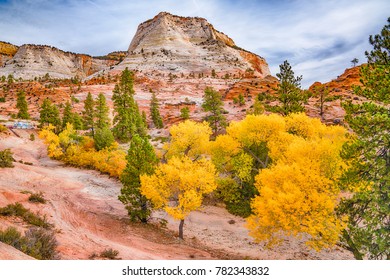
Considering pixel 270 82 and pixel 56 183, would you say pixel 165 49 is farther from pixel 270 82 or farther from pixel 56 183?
pixel 56 183

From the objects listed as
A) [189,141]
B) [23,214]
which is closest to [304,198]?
[189,141]

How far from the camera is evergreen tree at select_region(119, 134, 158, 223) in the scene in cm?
2183

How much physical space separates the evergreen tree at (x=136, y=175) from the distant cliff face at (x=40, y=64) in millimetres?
136072

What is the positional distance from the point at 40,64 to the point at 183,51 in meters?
81.1

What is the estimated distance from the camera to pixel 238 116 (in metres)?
60.8

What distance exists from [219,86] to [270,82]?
731 inches

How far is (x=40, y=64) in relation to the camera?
468 feet

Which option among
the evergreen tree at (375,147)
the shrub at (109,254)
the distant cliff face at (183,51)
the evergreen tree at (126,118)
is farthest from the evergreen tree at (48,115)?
the distant cliff face at (183,51)

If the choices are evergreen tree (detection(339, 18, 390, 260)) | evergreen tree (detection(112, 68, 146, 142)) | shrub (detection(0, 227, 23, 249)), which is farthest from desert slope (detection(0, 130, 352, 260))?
evergreen tree (detection(112, 68, 146, 142))

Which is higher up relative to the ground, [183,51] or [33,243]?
[183,51]

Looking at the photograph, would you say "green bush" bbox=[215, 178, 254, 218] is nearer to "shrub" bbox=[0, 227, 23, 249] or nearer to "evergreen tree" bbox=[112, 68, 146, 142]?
"shrub" bbox=[0, 227, 23, 249]

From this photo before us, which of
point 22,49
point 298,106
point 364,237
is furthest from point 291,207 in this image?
point 22,49

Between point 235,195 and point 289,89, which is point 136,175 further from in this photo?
point 289,89

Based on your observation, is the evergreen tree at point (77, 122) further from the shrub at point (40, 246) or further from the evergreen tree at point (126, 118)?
the shrub at point (40, 246)
